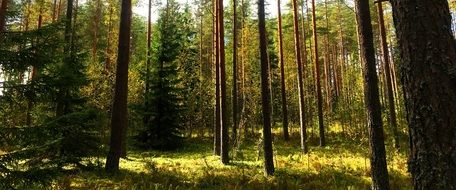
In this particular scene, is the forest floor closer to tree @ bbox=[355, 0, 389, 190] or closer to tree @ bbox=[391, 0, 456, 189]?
tree @ bbox=[355, 0, 389, 190]

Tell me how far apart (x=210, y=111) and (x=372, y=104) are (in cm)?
2509

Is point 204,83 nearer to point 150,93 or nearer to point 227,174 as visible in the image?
point 150,93

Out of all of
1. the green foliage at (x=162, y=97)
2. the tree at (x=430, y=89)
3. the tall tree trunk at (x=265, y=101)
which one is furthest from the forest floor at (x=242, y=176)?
the tree at (x=430, y=89)

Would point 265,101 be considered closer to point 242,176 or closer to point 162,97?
point 242,176

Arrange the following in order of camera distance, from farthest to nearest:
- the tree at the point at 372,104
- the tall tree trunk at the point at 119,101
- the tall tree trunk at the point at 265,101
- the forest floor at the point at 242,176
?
1. the tall tree trunk at the point at 265,101
2. the tall tree trunk at the point at 119,101
3. the forest floor at the point at 242,176
4. the tree at the point at 372,104

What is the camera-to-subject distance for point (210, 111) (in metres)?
33.9

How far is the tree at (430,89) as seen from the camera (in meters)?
2.98

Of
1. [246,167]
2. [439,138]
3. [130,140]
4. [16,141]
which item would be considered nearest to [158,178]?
[246,167]

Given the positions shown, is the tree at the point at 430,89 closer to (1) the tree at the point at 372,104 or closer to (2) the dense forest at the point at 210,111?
(2) the dense forest at the point at 210,111

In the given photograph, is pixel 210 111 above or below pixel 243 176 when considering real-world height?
above

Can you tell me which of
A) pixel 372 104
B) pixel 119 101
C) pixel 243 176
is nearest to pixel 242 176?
pixel 243 176

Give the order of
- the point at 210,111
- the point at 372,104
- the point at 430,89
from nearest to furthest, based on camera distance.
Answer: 1. the point at 430,89
2. the point at 372,104
3. the point at 210,111

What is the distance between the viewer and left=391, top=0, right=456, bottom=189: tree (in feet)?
9.77

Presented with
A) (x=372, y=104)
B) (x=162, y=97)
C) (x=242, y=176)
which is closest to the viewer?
(x=372, y=104)
